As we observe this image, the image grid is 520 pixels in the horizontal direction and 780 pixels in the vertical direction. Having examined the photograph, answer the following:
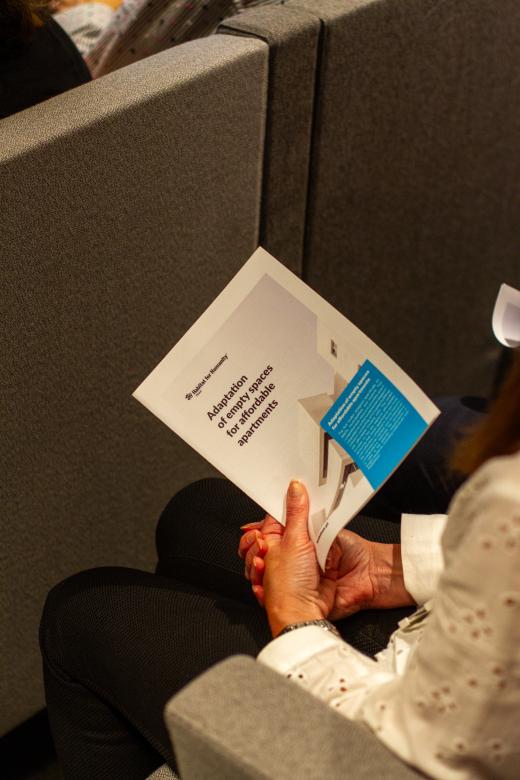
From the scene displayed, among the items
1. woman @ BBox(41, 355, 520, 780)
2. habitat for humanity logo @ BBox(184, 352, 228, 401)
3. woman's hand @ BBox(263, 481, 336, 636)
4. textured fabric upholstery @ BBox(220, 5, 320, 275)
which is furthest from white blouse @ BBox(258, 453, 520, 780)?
textured fabric upholstery @ BBox(220, 5, 320, 275)

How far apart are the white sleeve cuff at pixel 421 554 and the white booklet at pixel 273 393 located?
111 millimetres

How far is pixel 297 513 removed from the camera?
0.95m

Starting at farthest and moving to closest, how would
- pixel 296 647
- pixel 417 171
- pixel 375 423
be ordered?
pixel 417 171
pixel 375 423
pixel 296 647

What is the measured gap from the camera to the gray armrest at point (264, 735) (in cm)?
64

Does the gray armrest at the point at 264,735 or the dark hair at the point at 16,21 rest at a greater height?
the dark hair at the point at 16,21

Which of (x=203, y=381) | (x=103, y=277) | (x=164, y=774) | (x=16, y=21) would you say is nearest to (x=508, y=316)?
(x=203, y=381)

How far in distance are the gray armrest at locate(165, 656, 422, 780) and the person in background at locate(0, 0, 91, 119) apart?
0.85 meters

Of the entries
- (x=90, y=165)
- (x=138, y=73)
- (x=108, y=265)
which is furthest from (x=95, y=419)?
(x=138, y=73)

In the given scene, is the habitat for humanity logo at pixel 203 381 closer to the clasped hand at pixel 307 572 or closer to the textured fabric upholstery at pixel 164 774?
the clasped hand at pixel 307 572

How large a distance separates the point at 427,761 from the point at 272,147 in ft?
3.07

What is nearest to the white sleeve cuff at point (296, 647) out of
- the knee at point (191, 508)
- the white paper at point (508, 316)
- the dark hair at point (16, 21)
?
the knee at point (191, 508)

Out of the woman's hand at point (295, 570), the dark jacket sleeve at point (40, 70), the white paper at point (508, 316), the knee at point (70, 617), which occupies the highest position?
the dark jacket sleeve at point (40, 70)

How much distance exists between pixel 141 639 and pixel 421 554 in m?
0.30

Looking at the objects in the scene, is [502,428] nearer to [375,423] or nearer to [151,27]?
[375,423]
